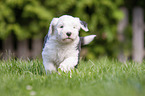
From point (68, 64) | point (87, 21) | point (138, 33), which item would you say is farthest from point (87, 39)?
point (138, 33)

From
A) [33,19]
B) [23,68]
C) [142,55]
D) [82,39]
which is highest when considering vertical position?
[33,19]

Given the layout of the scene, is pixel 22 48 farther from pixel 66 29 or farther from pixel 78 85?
pixel 78 85

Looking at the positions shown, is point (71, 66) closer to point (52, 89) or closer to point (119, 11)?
point (52, 89)

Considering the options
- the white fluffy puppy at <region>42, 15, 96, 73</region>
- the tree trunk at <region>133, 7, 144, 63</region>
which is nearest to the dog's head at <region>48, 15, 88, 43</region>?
the white fluffy puppy at <region>42, 15, 96, 73</region>

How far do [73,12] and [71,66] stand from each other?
360 centimetres

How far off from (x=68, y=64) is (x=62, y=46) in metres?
0.30

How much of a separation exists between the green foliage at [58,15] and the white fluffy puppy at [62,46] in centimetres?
300

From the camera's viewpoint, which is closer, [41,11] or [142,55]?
[41,11]

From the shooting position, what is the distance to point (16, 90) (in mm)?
2449

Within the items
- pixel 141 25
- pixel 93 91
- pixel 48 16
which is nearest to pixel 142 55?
pixel 141 25

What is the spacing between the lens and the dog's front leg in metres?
3.14

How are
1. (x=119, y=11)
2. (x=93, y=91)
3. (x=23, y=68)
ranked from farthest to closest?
(x=119, y=11) < (x=23, y=68) < (x=93, y=91)

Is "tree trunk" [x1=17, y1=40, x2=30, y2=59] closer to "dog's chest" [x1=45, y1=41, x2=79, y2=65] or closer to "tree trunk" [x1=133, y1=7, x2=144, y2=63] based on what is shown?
"tree trunk" [x1=133, y1=7, x2=144, y2=63]

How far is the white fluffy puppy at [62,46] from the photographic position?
10.3ft
